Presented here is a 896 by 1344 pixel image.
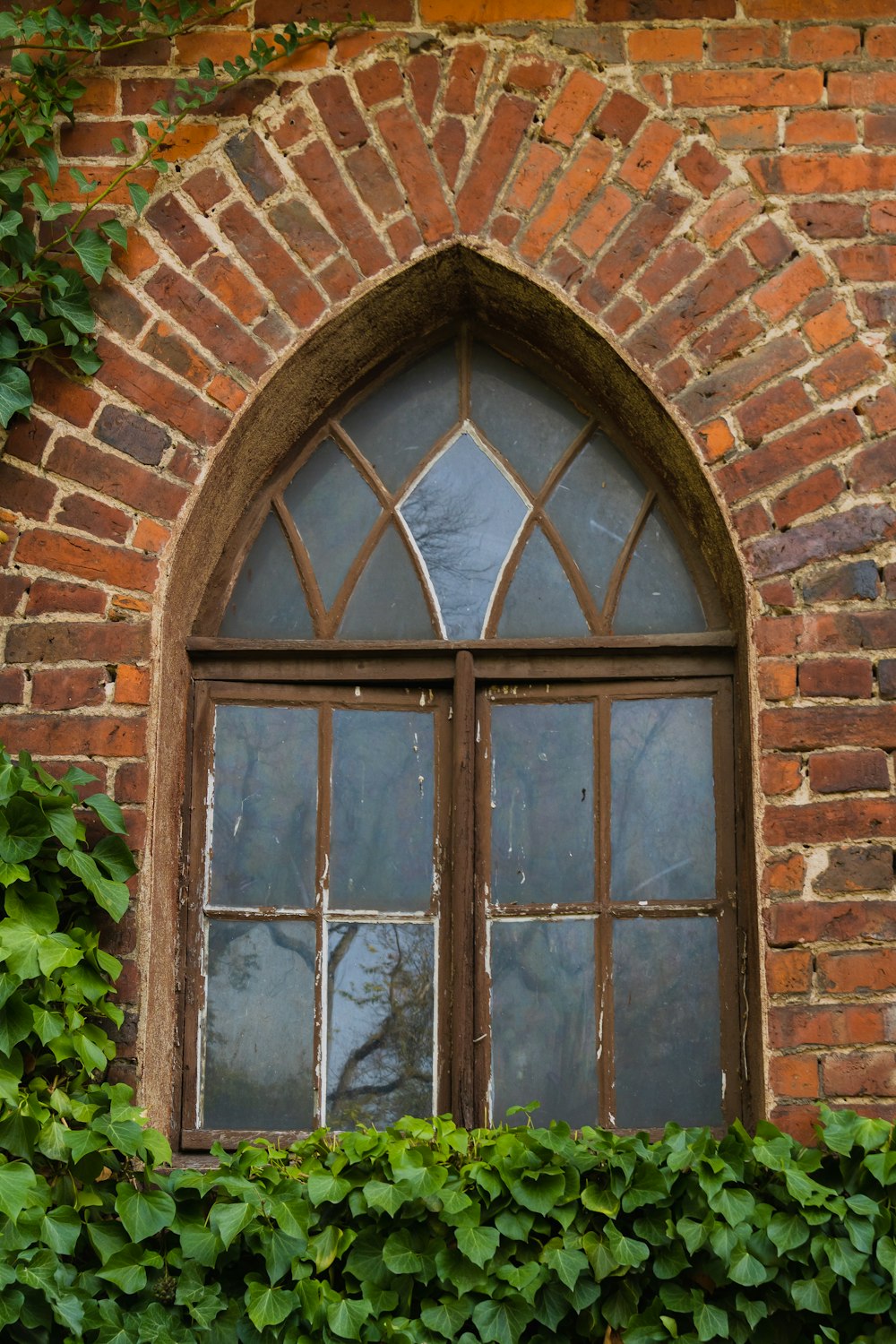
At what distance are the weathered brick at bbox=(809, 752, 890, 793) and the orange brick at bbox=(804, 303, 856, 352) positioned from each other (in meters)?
0.87

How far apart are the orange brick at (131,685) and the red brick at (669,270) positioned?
1.35 meters

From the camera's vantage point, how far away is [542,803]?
3.11m

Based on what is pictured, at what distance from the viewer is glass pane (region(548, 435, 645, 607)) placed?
10.6ft

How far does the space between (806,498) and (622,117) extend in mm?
939

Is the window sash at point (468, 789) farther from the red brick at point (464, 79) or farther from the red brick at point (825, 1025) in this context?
the red brick at point (464, 79)

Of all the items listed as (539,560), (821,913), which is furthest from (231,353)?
(821,913)

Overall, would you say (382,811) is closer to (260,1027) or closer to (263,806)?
(263,806)

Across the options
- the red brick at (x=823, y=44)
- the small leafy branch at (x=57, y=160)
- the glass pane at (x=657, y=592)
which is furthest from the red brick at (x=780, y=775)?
the small leafy branch at (x=57, y=160)

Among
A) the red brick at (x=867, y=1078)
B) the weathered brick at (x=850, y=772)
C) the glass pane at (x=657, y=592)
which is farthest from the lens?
the glass pane at (x=657, y=592)

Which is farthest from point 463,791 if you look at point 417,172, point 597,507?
point 417,172

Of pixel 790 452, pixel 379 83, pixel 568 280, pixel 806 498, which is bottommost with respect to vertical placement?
pixel 806 498

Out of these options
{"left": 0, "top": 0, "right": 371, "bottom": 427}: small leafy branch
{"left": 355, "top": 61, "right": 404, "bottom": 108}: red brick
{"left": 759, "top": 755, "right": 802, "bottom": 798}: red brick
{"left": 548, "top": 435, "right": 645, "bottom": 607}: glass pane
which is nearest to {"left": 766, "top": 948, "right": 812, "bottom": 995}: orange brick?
{"left": 759, "top": 755, "right": 802, "bottom": 798}: red brick

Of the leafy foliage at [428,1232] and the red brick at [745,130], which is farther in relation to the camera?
the red brick at [745,130]

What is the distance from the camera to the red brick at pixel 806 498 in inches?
117
